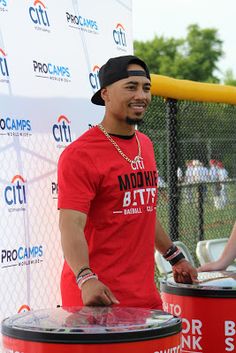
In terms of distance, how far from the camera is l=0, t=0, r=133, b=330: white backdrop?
466cm

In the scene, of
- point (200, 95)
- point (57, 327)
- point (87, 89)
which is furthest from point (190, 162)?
point (57, 327)

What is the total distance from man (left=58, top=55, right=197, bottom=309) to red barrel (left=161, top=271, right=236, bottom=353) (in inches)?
12.4

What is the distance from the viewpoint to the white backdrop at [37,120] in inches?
183

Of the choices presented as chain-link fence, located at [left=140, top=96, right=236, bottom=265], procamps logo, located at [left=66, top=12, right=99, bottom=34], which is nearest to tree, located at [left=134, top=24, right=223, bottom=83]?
chain-link fence, located at [left=140, top=96, right=236, bottom=265]

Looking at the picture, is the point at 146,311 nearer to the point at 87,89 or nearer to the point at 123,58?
the point at 123,58

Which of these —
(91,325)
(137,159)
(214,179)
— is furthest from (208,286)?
(214,179)

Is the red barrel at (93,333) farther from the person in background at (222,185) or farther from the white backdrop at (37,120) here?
the person in background at (222,185)

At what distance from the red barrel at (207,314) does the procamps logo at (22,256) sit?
0.73m

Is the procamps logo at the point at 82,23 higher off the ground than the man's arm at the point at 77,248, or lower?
higher

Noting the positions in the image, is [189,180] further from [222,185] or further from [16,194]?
[16,194]

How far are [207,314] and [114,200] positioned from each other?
34.0 inches

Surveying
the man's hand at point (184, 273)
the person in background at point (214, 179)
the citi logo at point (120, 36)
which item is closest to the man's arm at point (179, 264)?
the man's hand at point (184, 273)

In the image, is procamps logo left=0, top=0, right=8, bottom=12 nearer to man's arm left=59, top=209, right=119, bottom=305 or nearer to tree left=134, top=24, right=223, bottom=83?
man's arm left=59, top=209, right=119, bottom=305

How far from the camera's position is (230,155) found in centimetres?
841
